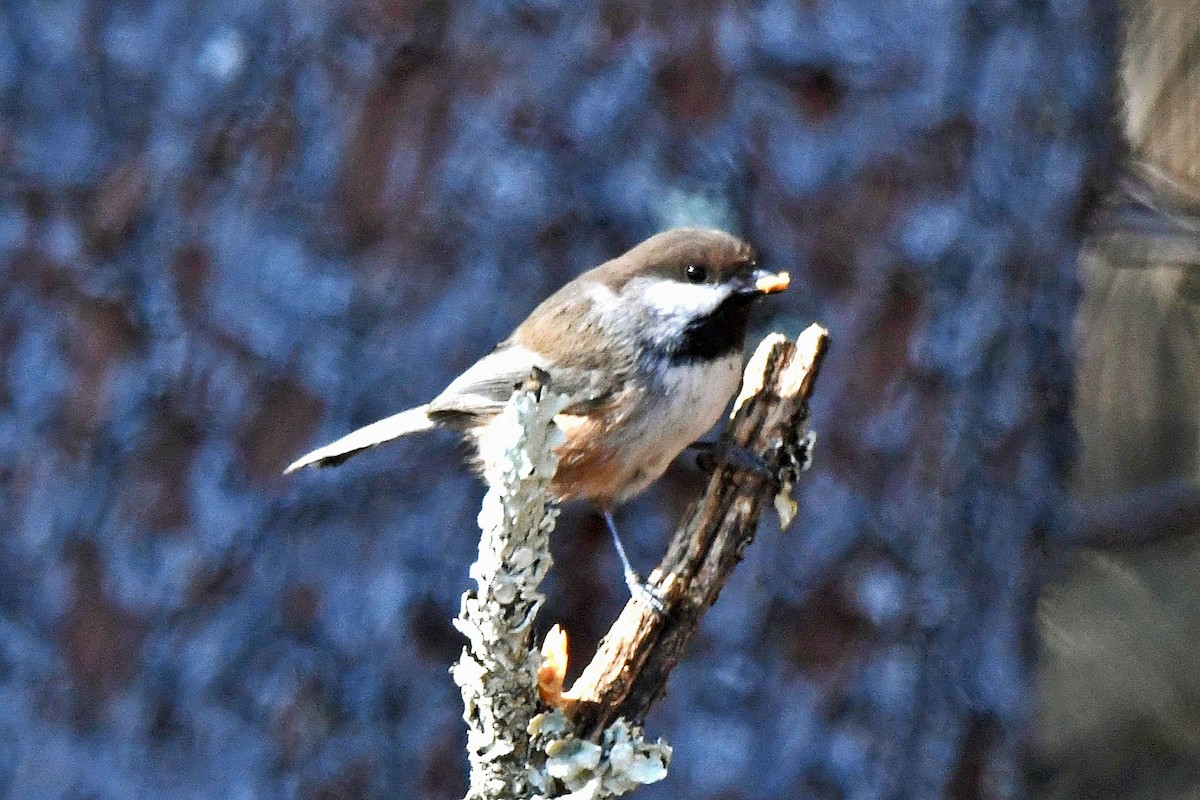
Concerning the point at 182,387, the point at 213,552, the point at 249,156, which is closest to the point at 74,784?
the point at 213,552

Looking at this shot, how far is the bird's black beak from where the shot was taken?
2.52 meters

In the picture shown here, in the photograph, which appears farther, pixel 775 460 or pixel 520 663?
pixel 775 460

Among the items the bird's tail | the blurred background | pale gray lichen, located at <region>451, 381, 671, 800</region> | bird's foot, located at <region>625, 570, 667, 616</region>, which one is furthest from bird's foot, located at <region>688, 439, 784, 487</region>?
the blurred background

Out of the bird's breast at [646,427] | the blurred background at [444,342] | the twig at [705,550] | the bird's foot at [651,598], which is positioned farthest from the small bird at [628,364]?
the bird's foot at [651,598]

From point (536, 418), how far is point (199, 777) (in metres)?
1.38

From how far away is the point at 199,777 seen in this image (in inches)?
104

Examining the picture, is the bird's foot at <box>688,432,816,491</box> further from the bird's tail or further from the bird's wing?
the bird's tail

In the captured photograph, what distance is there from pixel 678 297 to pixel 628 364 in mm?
152

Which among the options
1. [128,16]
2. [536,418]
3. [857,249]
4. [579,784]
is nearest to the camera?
[536,418]

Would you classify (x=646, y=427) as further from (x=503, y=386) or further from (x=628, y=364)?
(x=503, y=386)

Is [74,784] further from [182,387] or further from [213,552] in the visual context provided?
[182,387]

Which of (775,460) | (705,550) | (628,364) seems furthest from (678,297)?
(705,550)

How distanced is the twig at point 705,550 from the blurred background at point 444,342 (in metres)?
0.66

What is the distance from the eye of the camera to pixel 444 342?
2.73 metres
